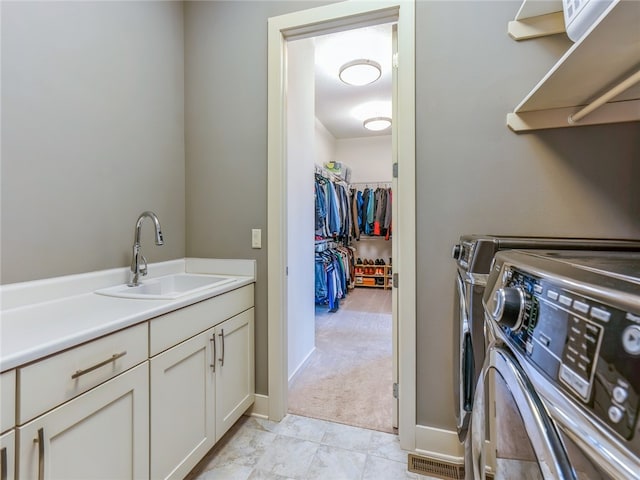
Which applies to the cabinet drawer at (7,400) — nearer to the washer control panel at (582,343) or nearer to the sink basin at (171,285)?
the sink basin at (171,285)

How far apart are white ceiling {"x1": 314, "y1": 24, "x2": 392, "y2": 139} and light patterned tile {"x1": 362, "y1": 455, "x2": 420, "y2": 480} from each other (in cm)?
251

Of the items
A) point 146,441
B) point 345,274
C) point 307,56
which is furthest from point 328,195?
point 146,441

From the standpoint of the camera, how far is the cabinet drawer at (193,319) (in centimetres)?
106

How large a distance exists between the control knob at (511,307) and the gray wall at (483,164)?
92 centimetres

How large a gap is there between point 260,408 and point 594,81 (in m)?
2.14

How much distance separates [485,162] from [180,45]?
1.92m

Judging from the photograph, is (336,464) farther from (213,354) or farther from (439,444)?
(213,354)

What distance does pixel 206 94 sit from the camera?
182cm

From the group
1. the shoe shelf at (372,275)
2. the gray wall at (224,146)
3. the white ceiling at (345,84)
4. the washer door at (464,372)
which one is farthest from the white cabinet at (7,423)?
the shoe shelf at (372,275)

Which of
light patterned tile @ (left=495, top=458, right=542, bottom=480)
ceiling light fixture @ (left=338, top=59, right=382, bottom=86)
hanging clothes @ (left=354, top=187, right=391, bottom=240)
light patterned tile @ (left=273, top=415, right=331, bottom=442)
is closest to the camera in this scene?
light patterned tile @ (left=495, top=458, right=542, bottom=480)

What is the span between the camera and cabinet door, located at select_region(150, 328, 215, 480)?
1.07m

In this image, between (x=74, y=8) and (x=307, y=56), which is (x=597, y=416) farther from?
(x=307, y=56)

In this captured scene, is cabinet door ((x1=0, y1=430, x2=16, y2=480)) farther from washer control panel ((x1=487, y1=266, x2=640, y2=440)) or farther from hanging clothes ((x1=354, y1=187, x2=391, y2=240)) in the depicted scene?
hanging clothes ((x1=354, y1=187, x2=391, y2=240))

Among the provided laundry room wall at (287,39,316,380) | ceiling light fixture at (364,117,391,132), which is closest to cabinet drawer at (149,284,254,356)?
laundry room wall at (287,39,316,380)
